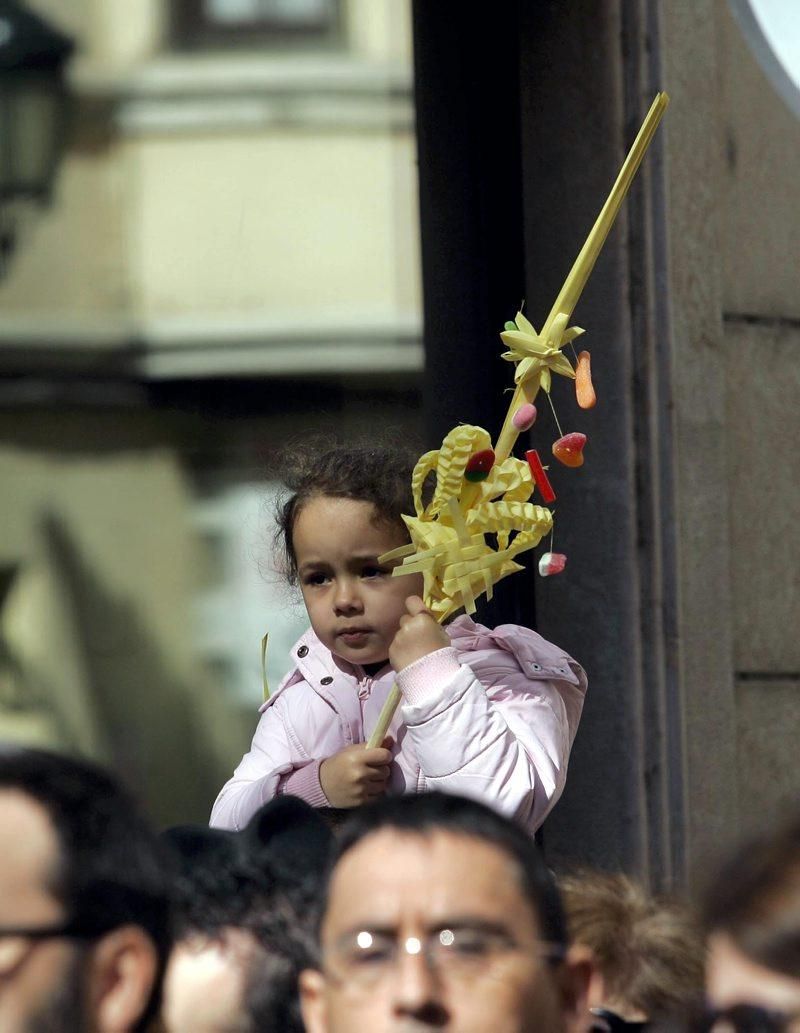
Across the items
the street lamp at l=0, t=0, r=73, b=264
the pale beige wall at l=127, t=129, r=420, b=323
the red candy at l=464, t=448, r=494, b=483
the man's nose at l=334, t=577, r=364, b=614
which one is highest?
the street lamp at l=0, t=0, r=73, b=264

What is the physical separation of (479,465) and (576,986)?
161 centimetres

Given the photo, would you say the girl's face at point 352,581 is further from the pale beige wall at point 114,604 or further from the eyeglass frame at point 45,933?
the eyeglass frame at point 45,933

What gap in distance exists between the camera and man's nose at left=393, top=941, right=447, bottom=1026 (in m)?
1.97

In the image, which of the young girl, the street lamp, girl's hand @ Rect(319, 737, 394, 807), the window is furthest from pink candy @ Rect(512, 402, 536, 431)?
the window

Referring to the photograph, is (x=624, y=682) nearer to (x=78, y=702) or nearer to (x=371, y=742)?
(x=78, y=702)

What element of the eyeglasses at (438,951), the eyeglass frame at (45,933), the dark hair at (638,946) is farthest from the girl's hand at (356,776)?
the eyeglass frame at (45,933)

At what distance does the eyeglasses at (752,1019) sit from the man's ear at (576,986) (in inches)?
5.7

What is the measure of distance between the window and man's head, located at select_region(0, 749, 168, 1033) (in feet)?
12.3

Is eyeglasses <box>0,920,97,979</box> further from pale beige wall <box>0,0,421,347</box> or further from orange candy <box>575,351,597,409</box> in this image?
pale beige wall <box>0,0,421,347</box>

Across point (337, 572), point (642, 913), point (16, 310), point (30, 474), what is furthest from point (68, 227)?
point (642, 913)

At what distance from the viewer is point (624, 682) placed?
5.32 metres

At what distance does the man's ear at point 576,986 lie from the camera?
Answer: 204 cm

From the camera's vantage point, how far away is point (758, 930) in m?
1.93

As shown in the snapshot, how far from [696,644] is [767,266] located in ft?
3.57
